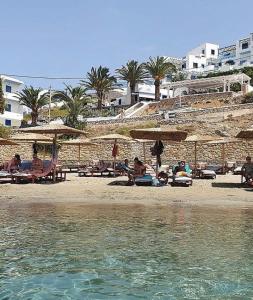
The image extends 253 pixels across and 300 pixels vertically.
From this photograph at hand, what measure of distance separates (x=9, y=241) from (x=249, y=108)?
39094 mm

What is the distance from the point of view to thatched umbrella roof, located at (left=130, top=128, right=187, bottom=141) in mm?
18672

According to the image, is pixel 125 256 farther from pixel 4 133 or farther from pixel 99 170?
pixel 4 133

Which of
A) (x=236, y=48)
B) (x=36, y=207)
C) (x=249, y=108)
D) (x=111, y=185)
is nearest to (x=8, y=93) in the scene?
(x=249, y=108)

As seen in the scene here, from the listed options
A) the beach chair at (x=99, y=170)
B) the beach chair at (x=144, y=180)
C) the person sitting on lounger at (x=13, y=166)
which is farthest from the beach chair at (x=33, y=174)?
the beach chair at (x=99, y=170)

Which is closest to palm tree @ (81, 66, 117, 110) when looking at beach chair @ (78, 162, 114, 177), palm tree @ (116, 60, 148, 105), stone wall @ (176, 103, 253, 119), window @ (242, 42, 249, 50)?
palm tree @ (116, 60, 148, 105)

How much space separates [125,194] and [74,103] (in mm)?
32245

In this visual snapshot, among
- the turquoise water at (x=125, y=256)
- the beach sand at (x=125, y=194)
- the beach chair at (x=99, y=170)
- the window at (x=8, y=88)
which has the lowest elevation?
the turquoise water at (x=125, y=256)

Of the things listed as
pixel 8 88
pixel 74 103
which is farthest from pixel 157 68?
pixel 8 88

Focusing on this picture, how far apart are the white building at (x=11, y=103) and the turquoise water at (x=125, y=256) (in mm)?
45191

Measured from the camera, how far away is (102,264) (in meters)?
7.34

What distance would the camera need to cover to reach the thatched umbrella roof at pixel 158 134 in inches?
735

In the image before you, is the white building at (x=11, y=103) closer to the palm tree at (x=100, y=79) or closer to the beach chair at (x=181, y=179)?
the palm tree at (x=100, y=79)

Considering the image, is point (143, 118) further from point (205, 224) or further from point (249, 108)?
point (205, 224)

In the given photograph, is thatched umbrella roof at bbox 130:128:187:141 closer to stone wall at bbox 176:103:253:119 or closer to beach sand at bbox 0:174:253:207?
beach sand at bbox 0:174:253:207
